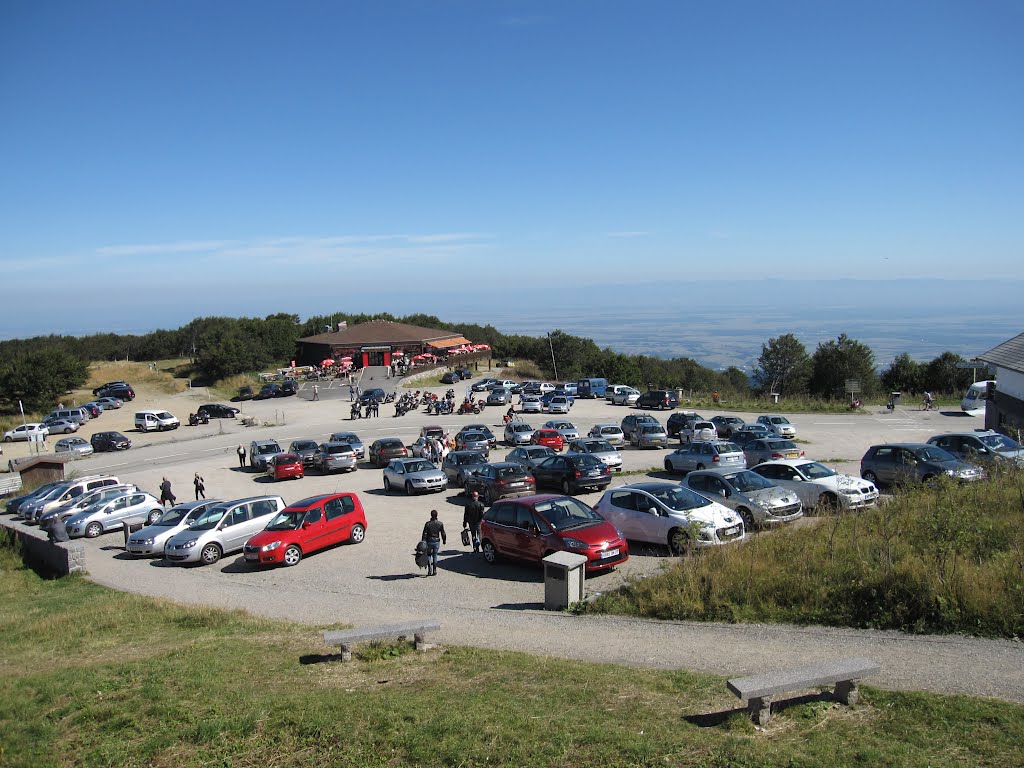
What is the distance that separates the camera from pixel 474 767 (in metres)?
5.98

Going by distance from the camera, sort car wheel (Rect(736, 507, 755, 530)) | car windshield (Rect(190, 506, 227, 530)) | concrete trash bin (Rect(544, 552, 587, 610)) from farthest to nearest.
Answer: car windshield (Rect(190, 506, 227, 530)), car wheel (Rect(736, 507, 755, 530)), concrete trash bin (Rect(544, 552, 587, 610))

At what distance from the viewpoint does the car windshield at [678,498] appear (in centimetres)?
1523

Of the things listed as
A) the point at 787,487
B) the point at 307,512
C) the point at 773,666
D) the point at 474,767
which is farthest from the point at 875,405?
the point at 474,767

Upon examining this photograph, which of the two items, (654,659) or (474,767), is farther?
(654,659)

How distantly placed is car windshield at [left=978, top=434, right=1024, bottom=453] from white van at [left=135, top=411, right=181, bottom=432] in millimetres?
48027

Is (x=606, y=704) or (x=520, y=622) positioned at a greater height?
(x=606, y=704)

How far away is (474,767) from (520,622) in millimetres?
5118

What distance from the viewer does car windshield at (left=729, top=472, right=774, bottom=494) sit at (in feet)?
55.7

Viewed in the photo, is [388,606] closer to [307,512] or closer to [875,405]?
[307,512]

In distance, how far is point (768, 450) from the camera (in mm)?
26109

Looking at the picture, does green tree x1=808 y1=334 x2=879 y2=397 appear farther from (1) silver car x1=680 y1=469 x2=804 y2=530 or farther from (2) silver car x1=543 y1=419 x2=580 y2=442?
(1) silver car x1=680 y1=469 x2=804 y2=530

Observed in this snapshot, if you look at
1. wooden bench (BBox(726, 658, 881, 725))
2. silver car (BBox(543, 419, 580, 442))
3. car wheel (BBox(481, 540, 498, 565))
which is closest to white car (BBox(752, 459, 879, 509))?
car wheel (BBox(481, 540, 498, 565))

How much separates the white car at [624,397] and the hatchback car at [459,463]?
91.2 ft

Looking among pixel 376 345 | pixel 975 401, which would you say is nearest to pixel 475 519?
pixel 975 401
